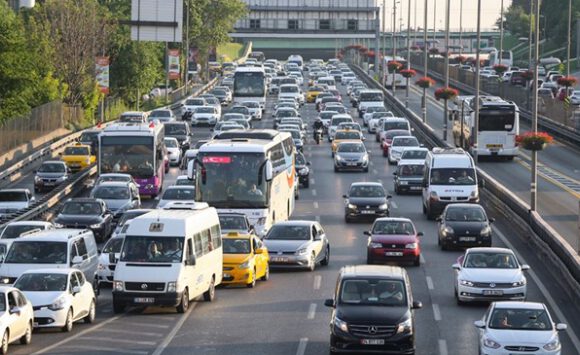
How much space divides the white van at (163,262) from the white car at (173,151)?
39.2m

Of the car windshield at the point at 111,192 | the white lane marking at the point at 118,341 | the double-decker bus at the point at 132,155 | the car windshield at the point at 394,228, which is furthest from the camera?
the double-decker bus at the point at 132,155

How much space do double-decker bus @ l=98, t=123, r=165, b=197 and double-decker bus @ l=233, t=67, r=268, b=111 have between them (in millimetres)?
48771

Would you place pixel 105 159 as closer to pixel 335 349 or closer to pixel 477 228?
pixel 477 228

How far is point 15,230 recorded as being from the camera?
4400 cm

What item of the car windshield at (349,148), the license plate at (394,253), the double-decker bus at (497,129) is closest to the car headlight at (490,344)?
the license plate at (394,253)

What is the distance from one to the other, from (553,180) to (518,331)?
4086 cm

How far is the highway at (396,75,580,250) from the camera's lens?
52.6 metres

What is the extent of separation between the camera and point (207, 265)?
120ft

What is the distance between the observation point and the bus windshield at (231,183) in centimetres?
4712

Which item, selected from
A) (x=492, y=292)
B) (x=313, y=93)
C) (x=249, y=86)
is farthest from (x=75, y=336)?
(x=313, y=93)

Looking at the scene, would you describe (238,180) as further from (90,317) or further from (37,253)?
(90,317)

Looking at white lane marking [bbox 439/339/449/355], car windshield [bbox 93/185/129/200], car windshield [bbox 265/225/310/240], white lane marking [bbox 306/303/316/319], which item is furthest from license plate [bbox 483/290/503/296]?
car windshield [bbox 93/185/129/200]

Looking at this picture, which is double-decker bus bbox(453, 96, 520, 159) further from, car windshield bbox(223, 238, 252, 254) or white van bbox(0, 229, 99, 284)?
white van bbox(0, 229, 99, 284)

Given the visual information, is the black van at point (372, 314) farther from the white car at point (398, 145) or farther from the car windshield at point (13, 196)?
the white car at point (398, 145)
